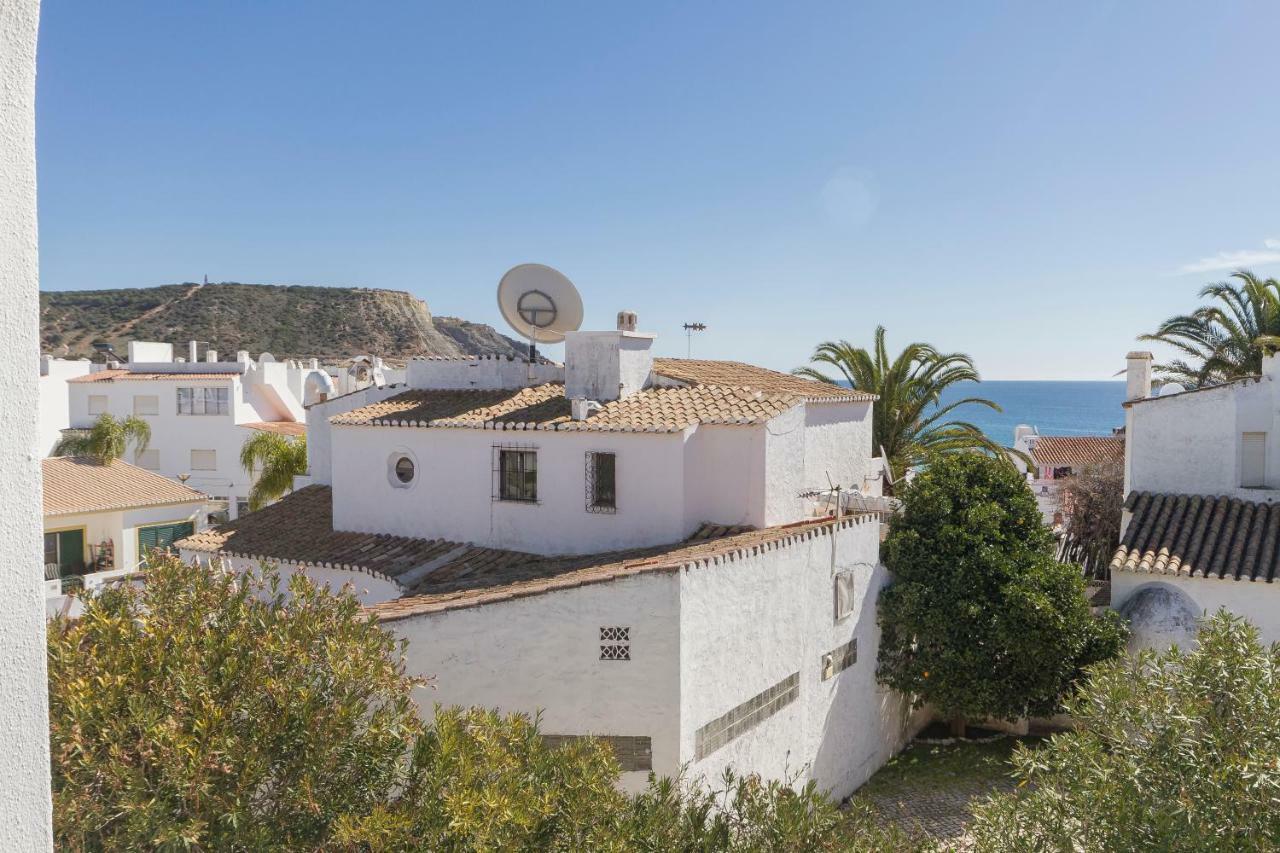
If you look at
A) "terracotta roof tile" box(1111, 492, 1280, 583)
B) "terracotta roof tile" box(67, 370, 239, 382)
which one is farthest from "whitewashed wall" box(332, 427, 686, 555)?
"terracotta roof tile" box(67, 370, 239, 382)

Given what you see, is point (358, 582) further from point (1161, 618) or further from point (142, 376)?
point (142, 376)

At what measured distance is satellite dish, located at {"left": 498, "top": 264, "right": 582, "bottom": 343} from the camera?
66.4 ft

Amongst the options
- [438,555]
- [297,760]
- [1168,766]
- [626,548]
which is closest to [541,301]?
[438,555]

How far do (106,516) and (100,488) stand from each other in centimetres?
164

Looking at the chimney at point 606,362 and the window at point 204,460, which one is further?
the window at point 204,460

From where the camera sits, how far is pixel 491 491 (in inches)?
688

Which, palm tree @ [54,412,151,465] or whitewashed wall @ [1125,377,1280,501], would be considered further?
palm tree @ [54,412,151,465]

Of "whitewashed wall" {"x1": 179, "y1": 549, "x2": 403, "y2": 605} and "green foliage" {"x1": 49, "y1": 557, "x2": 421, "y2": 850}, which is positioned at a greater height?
"green foliage" {"x1": 49, "y1": 557, "x2": 421, "y2": 850}

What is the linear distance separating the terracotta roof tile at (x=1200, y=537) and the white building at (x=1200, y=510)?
2 cm

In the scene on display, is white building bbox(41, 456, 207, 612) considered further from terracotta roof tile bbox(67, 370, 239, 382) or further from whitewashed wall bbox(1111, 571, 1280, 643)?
whitewashed wall bbox(1111, 571, 1280, 643)

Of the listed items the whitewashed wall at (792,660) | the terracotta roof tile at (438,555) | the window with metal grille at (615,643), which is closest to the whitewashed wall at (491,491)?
the terracotta roof tile at (438,555)

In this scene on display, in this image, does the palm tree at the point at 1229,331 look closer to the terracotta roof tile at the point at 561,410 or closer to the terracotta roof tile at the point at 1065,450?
the terracotta roof tile at the point at 561,410

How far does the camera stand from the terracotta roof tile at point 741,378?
19797 millimetres

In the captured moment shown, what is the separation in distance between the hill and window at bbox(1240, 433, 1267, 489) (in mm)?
66939
